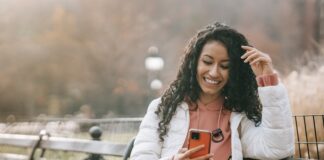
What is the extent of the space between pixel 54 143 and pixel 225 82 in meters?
2.61

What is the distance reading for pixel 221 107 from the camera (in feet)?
6.72

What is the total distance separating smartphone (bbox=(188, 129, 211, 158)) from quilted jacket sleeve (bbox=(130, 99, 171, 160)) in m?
0.31

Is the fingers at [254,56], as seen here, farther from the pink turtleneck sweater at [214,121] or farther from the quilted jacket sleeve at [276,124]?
the pink turtleneck sweater at [214,121]

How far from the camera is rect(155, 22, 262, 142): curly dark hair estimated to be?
1965 millimetres

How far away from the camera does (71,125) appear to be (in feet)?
24.6

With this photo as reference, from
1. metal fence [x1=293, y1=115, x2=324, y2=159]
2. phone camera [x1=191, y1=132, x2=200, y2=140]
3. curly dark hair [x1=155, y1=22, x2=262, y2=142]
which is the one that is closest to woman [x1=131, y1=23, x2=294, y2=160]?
curly dark hair [x1=155, y1=22, x2=262, y2=142]

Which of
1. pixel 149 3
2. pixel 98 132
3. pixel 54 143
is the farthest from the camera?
pixel 149 3

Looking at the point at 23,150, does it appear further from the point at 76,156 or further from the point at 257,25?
the point at 257,25

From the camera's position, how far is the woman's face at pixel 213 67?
195 cm

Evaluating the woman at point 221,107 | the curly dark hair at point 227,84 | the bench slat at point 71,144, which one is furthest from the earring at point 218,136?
the bench slat at point 71,144

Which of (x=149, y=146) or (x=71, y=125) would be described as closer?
(x=149, y=146)

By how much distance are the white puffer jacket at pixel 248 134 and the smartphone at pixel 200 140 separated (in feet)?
0.63

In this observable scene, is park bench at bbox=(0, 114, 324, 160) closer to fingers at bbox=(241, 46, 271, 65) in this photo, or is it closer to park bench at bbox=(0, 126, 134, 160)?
park bench at bbox=(0, 126, 134, 160)

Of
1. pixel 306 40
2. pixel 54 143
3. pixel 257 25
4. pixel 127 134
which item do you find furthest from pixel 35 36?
pixel 54 143
